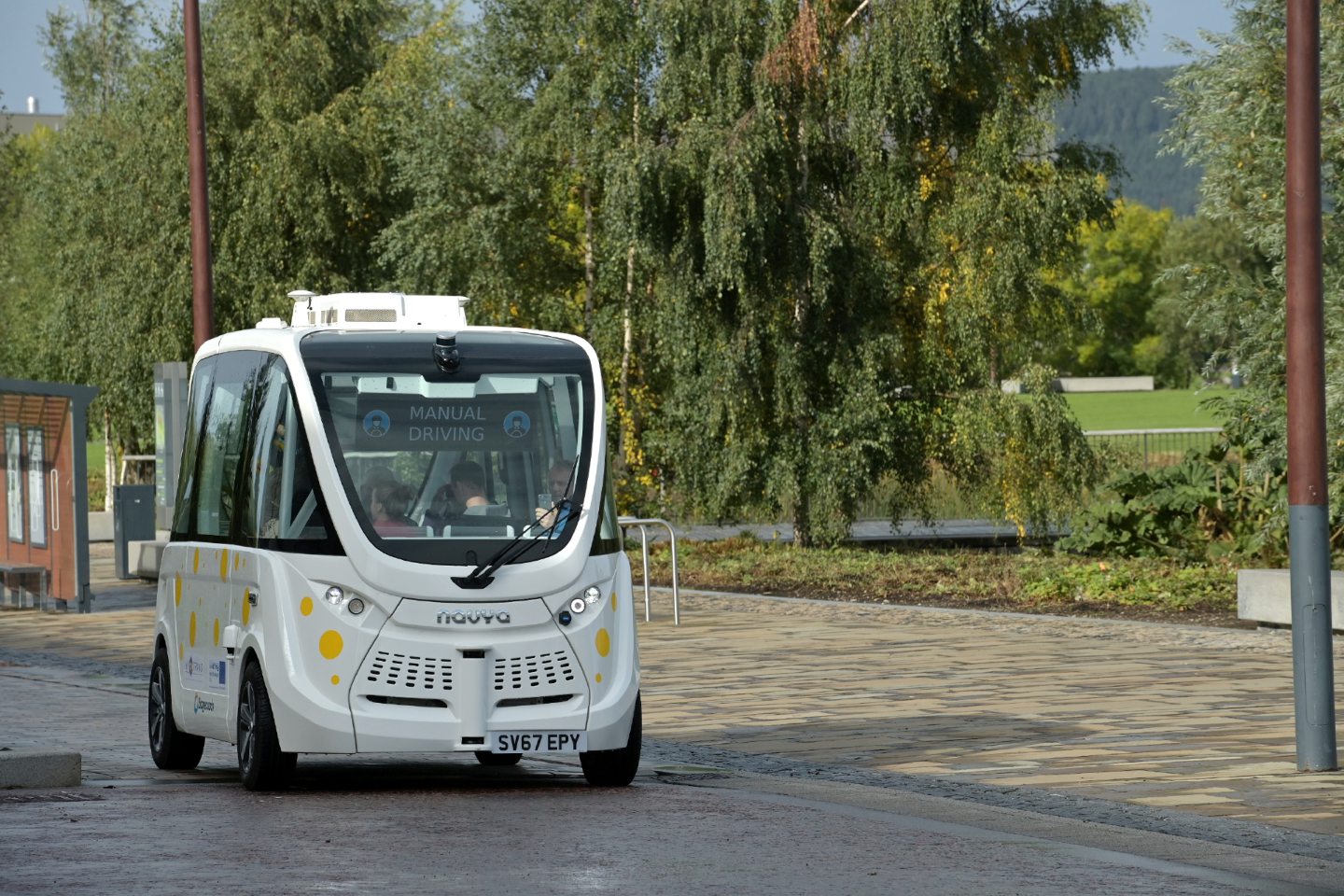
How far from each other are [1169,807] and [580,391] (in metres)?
3.35

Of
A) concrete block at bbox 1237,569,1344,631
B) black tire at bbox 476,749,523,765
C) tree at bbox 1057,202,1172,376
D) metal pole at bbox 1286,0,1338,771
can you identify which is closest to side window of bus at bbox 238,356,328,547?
black tire at bbox 476,749,523,765

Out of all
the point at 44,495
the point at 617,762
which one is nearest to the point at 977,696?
the point at 617,762

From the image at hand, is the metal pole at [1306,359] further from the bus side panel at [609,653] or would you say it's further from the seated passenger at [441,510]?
the seated passenger at [441,510]

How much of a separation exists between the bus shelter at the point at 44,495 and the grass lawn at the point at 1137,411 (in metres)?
54.1

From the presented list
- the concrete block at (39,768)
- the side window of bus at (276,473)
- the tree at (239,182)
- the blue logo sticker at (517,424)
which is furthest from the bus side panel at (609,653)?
the tree at (239,182)

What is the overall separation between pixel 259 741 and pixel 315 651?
537mm

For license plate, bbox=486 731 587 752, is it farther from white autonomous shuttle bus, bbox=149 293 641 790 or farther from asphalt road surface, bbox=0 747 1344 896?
asphalt road surface, bbox=0 747 1344 896

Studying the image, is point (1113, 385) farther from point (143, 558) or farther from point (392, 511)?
point (392, 511)

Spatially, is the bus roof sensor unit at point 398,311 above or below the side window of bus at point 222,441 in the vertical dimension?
above

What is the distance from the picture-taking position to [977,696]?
1423 cm

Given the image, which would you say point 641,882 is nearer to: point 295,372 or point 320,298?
point 295,372

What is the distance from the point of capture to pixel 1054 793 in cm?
1030

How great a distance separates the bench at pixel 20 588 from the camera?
24328 mm

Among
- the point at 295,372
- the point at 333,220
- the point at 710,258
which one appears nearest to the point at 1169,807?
the point at 295,372
